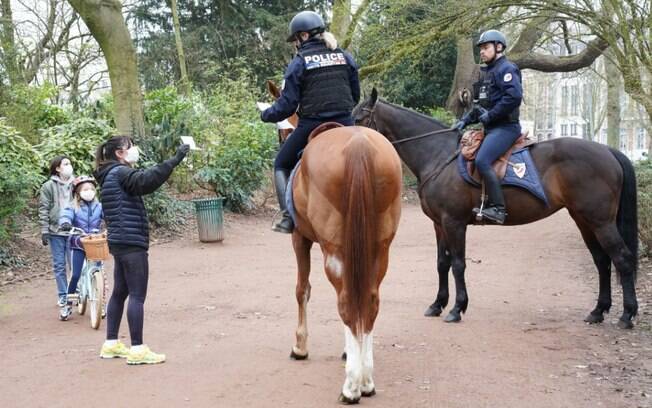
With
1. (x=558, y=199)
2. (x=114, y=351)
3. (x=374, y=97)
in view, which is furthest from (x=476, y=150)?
(x=114, y=351)

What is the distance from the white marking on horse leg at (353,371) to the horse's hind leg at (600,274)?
12.2 ft

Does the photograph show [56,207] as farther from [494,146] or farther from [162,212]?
[162,212]

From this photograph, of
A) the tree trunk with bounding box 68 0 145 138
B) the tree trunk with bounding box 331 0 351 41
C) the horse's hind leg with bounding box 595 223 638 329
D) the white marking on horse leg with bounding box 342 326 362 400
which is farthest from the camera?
the tree trunk with bounding box 331 0 351 41

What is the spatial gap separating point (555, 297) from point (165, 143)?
33.5ft

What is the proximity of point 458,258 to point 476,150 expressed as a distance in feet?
4.01

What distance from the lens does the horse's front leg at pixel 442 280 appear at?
7.91m

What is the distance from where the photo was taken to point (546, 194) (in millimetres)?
7617

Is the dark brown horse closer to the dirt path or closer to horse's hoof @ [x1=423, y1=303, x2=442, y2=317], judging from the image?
horse's hoof @ [x1=423, y1=303, x2=442, y2=317]

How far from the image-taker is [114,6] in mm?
15336

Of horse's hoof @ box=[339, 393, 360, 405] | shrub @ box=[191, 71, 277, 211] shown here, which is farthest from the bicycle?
shrub @ box=[191, 71, 277, 211]

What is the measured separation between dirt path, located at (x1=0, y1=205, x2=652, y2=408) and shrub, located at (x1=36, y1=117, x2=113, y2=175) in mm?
3880

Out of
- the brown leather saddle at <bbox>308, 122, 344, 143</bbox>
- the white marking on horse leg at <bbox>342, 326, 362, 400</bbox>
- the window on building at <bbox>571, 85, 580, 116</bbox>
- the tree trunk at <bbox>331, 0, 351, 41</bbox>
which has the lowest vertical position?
the white marking on horse leg at <bbox>342, 326, 362, 400</bbox>

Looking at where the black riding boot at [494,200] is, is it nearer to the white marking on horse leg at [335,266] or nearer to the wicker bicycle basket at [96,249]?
the white marking on horse leg at [335,266]

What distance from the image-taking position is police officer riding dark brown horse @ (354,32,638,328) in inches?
292
